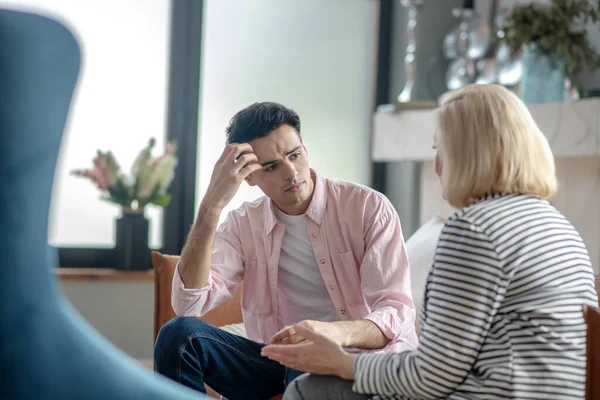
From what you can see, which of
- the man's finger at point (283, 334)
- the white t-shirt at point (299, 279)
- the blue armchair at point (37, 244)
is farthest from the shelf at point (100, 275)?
the blue armchair at point (37, 244)

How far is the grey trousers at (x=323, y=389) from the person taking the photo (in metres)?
1.40

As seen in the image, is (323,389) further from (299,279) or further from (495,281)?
(299,279)

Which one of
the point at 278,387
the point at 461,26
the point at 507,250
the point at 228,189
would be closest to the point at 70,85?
the point at 507,250

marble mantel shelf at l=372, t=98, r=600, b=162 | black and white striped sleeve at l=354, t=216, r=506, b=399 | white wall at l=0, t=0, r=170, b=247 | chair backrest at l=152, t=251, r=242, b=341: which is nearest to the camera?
black and white striped sleeve at l=354, t=216, r=506, b=399

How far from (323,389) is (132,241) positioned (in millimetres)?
2347

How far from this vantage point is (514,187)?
130 centimetres

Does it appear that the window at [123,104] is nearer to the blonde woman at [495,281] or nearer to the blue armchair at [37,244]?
the blonde woman at [495,281]

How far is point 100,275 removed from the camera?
3.53 meters

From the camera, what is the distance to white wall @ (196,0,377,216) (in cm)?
388

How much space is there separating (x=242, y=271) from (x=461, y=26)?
2276mm

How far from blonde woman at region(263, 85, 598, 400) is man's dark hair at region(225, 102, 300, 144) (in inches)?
28.7

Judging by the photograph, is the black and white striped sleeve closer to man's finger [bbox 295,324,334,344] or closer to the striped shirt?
the striped shirt

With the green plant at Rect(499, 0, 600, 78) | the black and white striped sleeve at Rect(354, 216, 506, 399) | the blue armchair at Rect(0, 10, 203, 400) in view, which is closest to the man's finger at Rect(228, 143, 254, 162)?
the black and white striped sleeve at Rect(354, 216, 506, 399)

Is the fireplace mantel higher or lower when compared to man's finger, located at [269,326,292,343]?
higher
